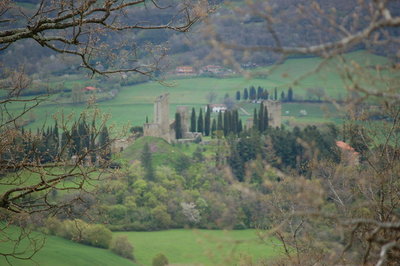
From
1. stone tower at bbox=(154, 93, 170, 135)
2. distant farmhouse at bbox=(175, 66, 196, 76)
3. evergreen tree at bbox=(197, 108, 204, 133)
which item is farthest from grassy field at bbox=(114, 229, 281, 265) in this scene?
distant farmhouse at bbox=(175, 66, 196, 76)

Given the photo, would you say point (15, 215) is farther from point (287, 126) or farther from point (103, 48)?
point (287, 126)

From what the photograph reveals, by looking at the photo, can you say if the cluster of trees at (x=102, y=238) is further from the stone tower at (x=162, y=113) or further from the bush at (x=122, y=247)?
the stone tower at (x=162, y=113)

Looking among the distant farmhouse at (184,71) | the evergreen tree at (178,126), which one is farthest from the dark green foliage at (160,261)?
the distant farmhouse at (184,71)

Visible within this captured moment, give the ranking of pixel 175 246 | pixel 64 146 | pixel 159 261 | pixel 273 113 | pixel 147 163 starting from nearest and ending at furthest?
pixel 64 146 < pixel 159 261 < pixel 175 246 < pixel 147 163 < pixel 273 113

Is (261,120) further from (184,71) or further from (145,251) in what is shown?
(184,71)

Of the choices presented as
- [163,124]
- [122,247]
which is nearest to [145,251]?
[122,247]

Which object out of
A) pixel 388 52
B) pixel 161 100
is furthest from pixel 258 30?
pixel 388 52
